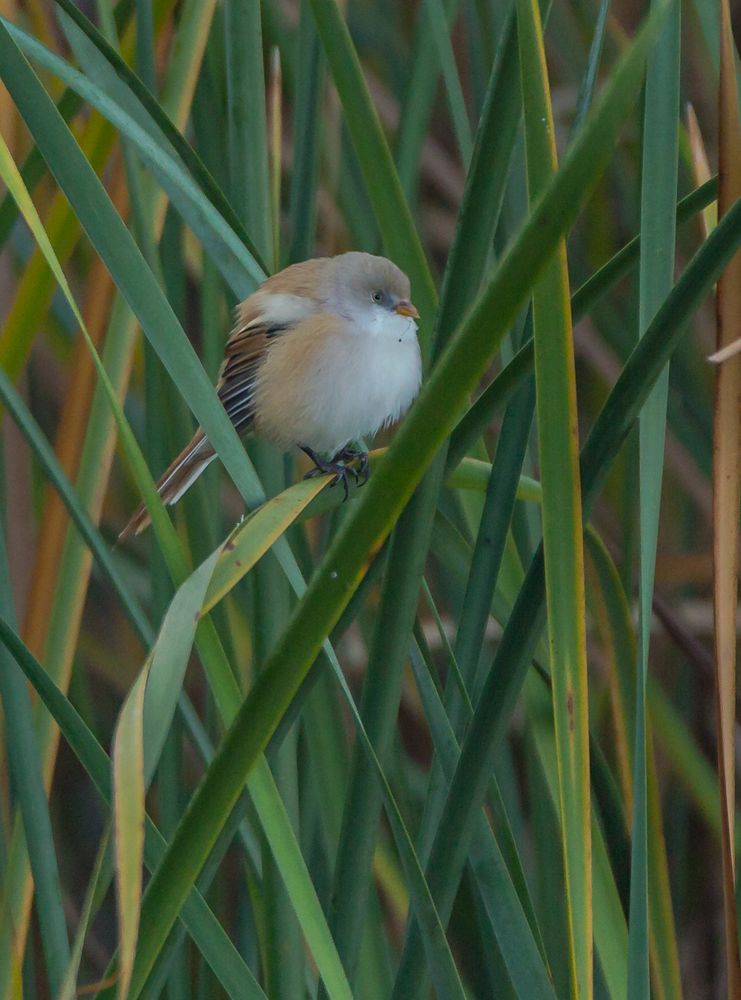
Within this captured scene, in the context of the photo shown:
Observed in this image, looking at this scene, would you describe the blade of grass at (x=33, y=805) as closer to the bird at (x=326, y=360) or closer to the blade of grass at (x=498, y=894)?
the blade of grass at (x=498, y=894)

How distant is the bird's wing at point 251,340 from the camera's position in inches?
68.7

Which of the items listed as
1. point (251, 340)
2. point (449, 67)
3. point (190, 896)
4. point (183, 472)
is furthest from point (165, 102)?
point (190, 896)

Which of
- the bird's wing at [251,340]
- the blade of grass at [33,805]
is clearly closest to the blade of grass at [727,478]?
the blade of grass at [33,805]

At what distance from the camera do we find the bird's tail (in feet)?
4.58

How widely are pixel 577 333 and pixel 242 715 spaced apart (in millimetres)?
1474

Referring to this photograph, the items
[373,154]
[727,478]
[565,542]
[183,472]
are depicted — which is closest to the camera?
[565,542]

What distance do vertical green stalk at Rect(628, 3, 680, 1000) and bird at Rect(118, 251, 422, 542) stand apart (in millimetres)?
778

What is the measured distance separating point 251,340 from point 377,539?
114 cm

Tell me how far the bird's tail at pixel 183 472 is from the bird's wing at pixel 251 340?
0.25 metres

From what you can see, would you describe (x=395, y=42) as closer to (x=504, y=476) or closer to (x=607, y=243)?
(x=607, y=243)

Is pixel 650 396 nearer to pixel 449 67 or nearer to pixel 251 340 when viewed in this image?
pixel 449 67

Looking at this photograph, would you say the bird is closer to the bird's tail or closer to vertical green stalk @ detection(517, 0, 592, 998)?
the bird's tail

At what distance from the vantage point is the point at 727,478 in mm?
913

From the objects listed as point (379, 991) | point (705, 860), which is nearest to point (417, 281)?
point (379, 991)
